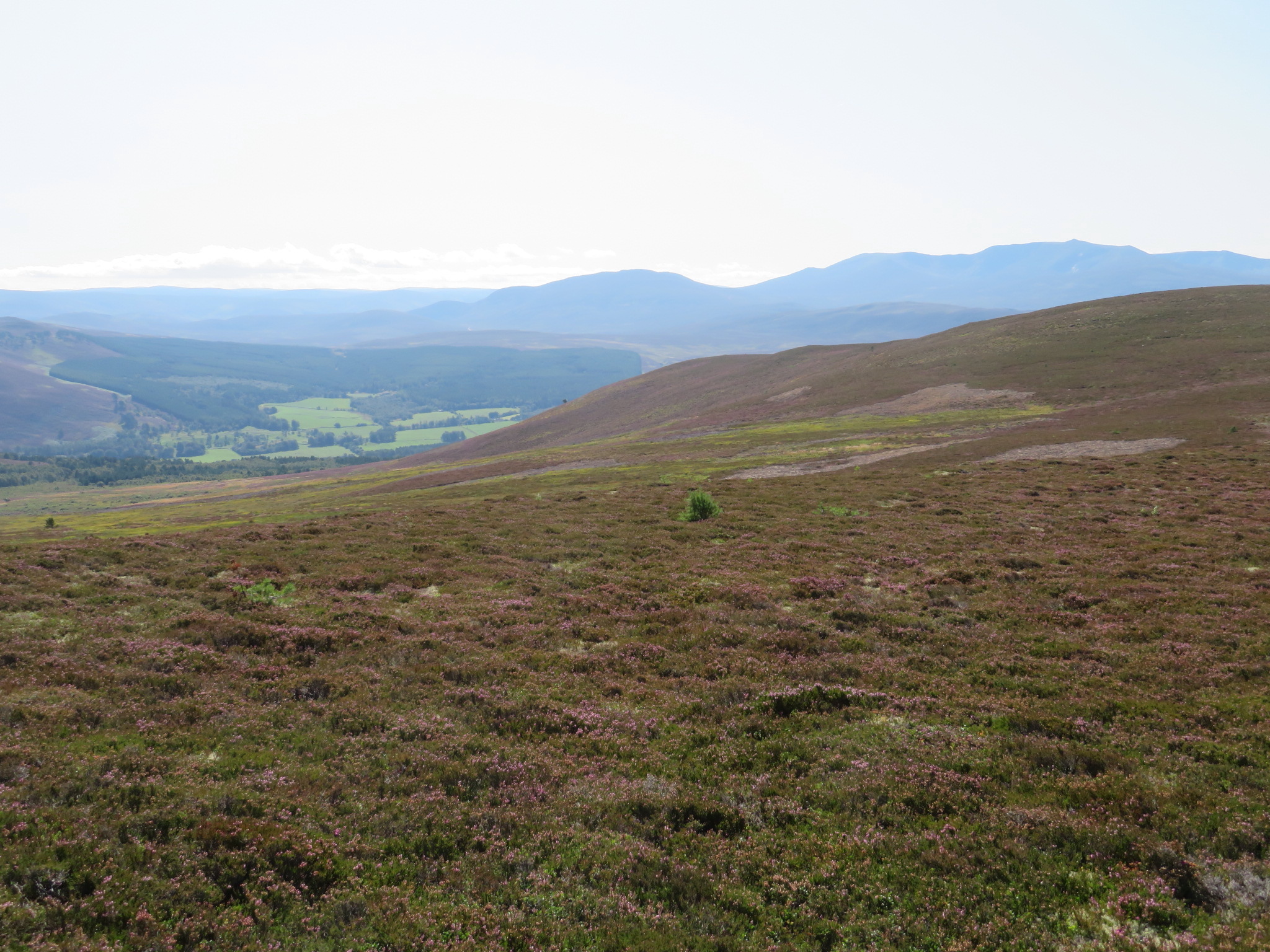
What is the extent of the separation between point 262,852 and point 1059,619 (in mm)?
20036

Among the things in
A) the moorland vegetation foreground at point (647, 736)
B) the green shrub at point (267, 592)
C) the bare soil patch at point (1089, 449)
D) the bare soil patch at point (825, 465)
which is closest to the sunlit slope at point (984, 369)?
the bare soil patch at point (1089, 449)

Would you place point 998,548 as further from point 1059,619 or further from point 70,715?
point 70,715

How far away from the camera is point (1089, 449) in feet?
178

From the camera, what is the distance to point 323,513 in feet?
187

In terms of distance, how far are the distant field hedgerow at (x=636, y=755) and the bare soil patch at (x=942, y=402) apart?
73989mm

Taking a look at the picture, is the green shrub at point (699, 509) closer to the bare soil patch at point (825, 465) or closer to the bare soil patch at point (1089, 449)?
the bare soil patch at point (825, 465)

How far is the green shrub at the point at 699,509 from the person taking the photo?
115ft

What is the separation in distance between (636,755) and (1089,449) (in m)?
58.5

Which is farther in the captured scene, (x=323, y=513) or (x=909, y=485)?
(x=323, y=513)

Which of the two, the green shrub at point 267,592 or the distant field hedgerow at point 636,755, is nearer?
the distant field hedgerow at point 636,755

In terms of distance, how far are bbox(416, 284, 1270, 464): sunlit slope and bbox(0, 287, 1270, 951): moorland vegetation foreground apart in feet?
245

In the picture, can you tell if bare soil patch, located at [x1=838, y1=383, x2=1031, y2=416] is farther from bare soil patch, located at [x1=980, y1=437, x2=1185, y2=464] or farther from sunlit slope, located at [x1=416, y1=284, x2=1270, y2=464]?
bare soil patch, located at [x1=980, y1=437, x2=1185, y2=464]

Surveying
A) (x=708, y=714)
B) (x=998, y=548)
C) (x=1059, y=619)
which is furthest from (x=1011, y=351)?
(x=708, y=714)

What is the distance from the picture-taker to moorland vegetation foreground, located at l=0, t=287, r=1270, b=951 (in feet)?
26.1
